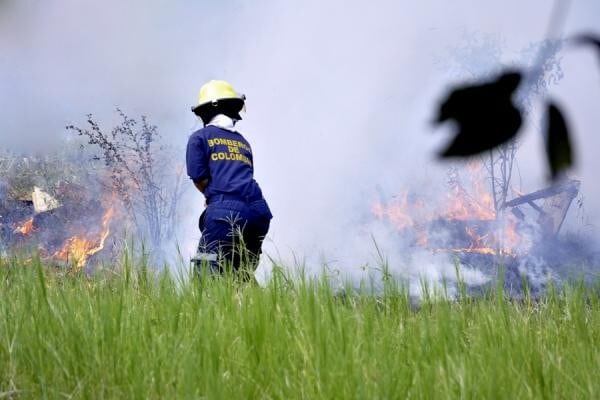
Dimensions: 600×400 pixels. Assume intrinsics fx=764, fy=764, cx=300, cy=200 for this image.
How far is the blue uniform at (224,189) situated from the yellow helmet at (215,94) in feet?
0.50

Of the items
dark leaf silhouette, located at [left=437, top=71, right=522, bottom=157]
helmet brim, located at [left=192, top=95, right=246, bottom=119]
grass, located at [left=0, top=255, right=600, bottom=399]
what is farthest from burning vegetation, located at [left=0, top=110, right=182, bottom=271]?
dark leaf silhouette, located at [left=437, top=71, right=522, bottom=157]

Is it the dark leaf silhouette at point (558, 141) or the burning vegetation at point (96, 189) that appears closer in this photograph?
the dark leaf silhouette at point (558, 141)

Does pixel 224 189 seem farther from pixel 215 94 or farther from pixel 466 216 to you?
pixel 466 216

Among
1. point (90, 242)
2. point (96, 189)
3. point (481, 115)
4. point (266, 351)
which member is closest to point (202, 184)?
point (266, 351)

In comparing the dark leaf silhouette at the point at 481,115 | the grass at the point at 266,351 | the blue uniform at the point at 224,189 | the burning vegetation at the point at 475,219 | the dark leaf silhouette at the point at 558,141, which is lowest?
the grass at the point at 266,351

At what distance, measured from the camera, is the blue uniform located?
3.80 metres

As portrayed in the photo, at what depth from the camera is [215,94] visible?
401cm

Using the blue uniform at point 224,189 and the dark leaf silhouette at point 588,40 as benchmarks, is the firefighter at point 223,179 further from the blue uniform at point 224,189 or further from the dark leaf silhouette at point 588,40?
the dark leaf silhouette at point 588,40

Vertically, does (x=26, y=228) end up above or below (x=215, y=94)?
above

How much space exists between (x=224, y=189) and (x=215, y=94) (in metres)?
0.53

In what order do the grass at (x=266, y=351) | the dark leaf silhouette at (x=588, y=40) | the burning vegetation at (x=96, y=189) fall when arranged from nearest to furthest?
1. the dark leaf silhouette at (x=588, y=40)
2. the grass at (x=266, y=351)
3. the burning vegetation at (x=96, y=189)

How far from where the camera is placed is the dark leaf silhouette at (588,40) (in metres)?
0.67

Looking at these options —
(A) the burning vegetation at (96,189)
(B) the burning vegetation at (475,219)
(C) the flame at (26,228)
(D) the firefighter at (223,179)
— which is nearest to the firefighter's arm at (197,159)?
(D) the firefighter at (223,179)

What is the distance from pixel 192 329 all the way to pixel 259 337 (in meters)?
0.20
